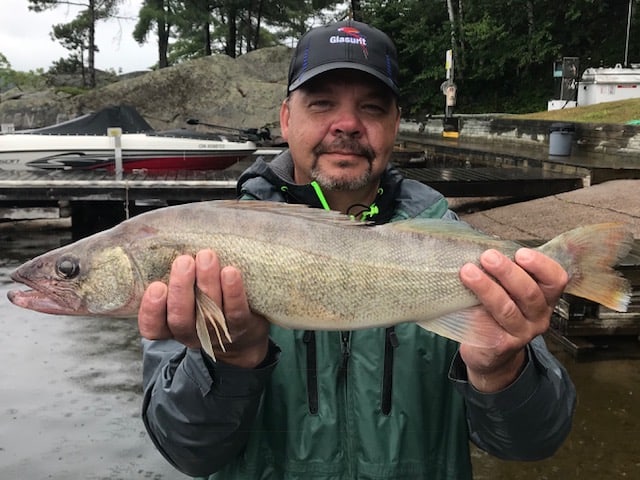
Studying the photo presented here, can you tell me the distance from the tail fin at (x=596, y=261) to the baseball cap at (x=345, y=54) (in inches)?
39.5

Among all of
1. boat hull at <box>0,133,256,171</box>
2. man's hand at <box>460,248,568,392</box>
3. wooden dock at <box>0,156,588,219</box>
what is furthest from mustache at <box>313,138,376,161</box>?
boat hull at <box>0,133,256,171</box>

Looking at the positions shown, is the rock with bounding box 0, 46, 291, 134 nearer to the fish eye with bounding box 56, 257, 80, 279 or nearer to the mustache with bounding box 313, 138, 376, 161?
the mustache with bounding box 313, 138, 376, 161

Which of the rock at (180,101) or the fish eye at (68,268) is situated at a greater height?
the rock at (180,101)

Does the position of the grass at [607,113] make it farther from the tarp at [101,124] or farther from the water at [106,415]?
the water at [106,415]

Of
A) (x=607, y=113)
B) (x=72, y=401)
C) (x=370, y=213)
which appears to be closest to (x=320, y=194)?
(x=370, y=213)

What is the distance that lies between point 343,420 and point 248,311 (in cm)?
59

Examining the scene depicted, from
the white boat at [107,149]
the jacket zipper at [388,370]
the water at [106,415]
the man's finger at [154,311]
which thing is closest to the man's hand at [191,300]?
the man's finger at [154,311]

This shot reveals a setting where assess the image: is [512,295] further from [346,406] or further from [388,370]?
[346,406]

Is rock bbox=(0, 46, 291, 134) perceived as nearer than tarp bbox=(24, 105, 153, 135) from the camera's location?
No

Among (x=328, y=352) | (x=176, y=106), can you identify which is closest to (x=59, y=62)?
(x=176, y=106)

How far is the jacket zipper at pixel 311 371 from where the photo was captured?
2.29 meters

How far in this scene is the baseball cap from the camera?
2570 mm

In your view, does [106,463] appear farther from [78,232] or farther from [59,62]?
[59,62]

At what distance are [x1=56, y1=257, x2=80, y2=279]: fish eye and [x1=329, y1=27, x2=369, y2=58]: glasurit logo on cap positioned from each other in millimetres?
1387
